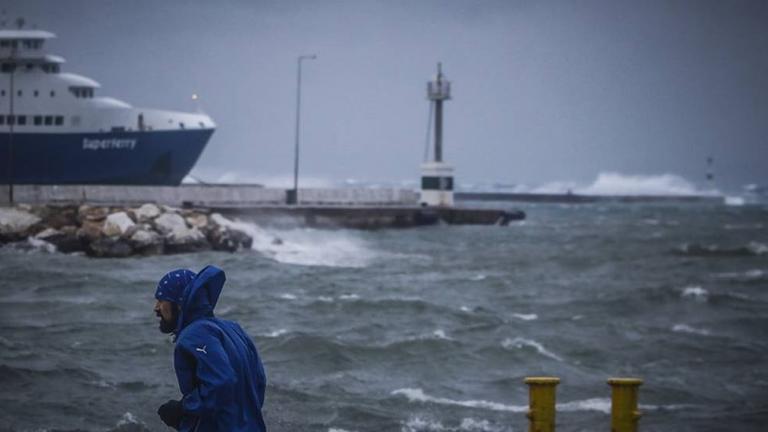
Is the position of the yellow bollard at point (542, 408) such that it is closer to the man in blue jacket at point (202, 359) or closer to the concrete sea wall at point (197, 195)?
the man in blue jacket at point (202, 359)

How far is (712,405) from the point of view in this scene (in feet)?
43.2

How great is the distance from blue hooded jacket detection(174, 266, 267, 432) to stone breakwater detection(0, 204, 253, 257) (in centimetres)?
2564

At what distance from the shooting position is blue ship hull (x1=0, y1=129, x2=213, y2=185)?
158 ft

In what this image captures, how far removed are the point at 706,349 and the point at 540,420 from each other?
10346 mm

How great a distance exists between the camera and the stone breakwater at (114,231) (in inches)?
1188

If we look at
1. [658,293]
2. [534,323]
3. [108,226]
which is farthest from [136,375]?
[108,226]

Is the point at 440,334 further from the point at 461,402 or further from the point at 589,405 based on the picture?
the point at 589,405

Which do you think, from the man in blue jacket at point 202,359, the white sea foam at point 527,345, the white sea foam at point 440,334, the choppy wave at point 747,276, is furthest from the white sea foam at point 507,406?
the choppy wave at point 747,276

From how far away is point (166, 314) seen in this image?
188 inches

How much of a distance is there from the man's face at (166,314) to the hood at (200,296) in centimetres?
4

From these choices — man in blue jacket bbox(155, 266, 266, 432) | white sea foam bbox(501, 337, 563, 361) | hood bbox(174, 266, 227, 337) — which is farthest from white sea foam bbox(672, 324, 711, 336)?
hood bbox(174, 266, 227, 337)

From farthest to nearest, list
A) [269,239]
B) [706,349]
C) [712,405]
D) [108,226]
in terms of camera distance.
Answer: [269,239] → [108,226] → [706,349] → [712,405]

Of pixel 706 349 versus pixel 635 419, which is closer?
pixel 635 419

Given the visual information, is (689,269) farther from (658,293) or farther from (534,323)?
(534,323)
